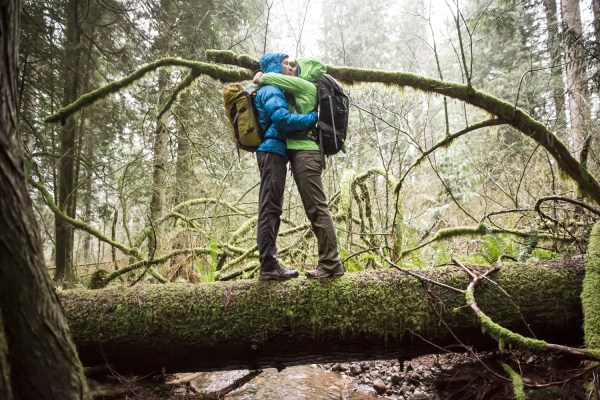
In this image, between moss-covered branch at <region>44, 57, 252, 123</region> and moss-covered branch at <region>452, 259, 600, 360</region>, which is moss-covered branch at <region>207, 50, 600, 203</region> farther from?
moss-covered branch at <region>452, 259, 600, 360</region>

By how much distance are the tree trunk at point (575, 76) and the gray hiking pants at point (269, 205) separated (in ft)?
12.2

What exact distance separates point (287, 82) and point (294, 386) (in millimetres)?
3304

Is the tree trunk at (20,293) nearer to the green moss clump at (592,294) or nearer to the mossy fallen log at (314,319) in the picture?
the mossy fallen log at (314,319)

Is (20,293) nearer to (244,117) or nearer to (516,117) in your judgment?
(244,117)

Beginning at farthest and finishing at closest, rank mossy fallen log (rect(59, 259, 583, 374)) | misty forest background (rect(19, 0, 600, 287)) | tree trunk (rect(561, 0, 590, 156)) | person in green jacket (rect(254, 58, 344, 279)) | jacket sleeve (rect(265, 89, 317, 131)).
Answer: tree trunk (rect(561, 0, 590, 156)), misty forest background (rect(19, 0, 600, 287)), person in green jacket (rect(254, 58, 344, 279)), jacket sleeve (rect(265, 89, 317, 131)), mossy fallen log (rect(59, 259, 583, 374))

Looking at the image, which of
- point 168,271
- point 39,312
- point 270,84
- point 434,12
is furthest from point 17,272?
point 168,271

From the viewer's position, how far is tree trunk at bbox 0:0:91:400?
1.29 metres

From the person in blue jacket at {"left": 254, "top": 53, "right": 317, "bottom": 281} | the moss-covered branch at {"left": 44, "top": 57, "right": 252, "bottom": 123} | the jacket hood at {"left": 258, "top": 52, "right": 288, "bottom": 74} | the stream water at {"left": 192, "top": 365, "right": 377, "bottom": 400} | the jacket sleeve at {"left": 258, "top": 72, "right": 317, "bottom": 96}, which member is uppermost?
the moss-covered branch at {"left": 44, "top": 57, "right": 252, "bottom": 123}

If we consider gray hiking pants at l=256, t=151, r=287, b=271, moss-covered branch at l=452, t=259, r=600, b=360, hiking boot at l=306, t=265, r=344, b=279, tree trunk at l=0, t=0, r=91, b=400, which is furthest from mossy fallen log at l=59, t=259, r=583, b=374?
tree trunk at l=0, t=0, r=91, b=400

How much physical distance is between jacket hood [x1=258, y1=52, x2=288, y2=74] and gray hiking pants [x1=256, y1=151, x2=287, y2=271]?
88 cm

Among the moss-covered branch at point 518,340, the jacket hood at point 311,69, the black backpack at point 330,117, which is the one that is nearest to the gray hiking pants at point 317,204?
the black backpack at point 330,117

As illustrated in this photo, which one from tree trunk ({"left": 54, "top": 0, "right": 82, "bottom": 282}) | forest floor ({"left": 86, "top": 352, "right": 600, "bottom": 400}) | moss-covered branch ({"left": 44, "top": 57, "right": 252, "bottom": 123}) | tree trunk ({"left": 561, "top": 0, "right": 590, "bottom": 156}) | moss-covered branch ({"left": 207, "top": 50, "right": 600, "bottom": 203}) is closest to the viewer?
forest floor ({"left": 86, "top": 352, "right": 600, "bottom": 400})

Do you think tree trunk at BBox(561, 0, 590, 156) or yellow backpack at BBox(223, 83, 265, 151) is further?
tree trunk at BBox(561, 0, 590, 156)

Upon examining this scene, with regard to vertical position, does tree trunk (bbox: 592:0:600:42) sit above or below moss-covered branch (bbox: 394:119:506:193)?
above
